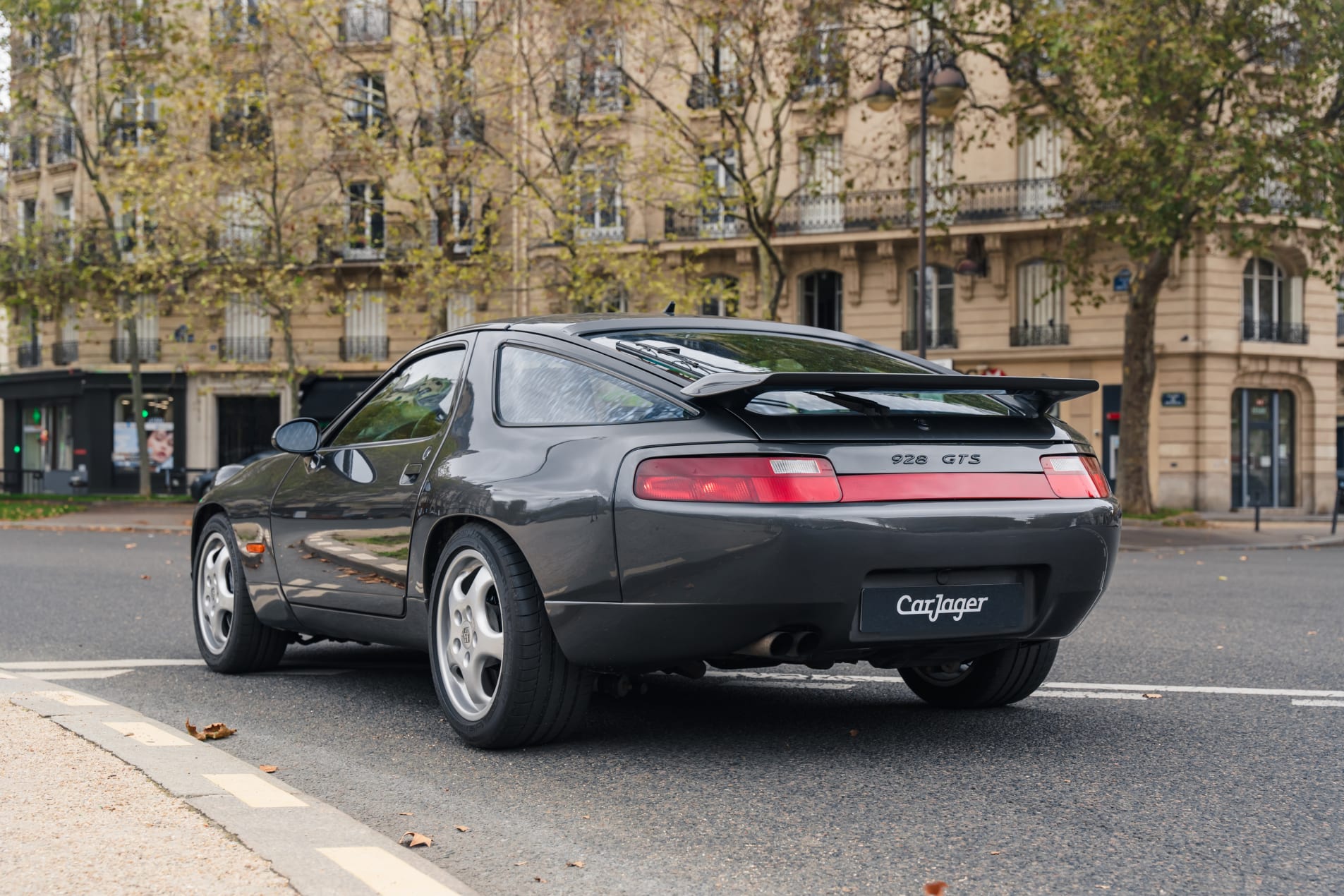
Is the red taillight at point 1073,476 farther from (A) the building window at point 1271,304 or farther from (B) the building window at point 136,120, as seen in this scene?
(A) the building window at point 1271,304

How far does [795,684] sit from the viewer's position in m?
6.23

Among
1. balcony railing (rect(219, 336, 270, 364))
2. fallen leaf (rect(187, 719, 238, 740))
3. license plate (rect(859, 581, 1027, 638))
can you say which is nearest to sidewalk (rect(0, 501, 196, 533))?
balcony railing (rect(219, 336, 270, 364))

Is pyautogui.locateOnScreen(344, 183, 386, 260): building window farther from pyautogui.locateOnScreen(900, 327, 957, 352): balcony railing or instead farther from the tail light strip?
the tail light strip

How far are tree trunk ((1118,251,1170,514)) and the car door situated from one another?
74.5ft

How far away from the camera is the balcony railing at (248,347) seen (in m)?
41.4

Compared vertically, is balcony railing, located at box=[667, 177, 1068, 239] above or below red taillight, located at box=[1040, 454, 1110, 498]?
above

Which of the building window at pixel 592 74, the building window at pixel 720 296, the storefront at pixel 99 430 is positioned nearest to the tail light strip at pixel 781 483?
the building window at pixel 720 296

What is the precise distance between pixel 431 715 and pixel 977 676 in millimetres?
2053

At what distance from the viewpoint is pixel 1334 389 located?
34031 millimetres

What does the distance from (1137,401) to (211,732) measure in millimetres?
24222

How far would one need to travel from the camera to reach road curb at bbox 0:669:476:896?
3.07 meters

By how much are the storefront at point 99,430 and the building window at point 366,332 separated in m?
5.45

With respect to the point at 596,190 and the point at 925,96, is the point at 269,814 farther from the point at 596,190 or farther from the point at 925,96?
the point at 596,190

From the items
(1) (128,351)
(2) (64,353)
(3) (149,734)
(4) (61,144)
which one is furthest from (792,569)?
(4) (61,144)
